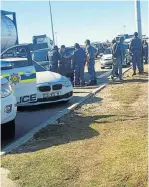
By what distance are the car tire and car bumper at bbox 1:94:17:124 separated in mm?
190

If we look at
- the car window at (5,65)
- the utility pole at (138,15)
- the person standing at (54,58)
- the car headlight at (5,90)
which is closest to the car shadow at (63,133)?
the car headlight at (5,90)

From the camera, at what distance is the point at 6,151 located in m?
5.83

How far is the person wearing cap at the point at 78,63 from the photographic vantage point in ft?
47.1

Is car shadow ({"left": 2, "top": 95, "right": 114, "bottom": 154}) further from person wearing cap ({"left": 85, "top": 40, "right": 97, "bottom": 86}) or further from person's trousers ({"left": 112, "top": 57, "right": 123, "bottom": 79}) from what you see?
person's trousers ({"left": 112, "top": 57, "right": 123, "bottom": 79})

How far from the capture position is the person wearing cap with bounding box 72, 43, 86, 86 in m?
14.4

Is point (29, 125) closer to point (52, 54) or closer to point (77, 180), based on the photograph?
point (77, 180)

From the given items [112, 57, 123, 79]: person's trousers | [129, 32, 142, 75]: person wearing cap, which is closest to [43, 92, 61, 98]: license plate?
[112, 57, 123, 79]: person's trousers

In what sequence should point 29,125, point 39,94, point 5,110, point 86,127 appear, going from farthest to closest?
point 39,94, point 29,125, point 86,127, point 5,110

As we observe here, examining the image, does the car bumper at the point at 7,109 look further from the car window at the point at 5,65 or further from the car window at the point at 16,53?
the car window at the point at 16,53

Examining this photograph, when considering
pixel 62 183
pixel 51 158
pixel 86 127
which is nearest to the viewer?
pixel 62 183

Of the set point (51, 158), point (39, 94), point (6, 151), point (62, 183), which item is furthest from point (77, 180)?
point (39, 94)

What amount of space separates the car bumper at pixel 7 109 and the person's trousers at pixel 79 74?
8079 mm

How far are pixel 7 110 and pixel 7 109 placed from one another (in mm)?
17

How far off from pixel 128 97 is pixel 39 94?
2307mm
